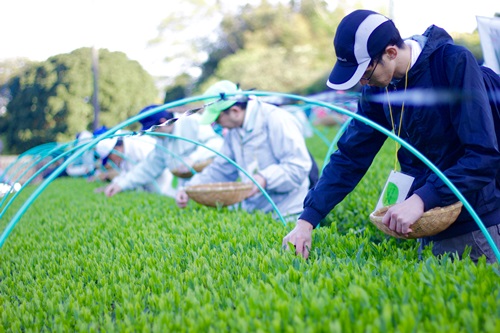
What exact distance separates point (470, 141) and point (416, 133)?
0.39 metres

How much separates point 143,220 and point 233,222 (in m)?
0.98

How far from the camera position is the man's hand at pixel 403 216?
225 centimetres

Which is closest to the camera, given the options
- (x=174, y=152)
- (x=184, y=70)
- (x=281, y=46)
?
(x=174, y=152)

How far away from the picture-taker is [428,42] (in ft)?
8.21

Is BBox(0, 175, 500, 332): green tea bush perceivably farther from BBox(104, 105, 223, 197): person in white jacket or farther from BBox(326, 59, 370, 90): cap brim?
BBox(104, 105, 223, 197): person in white jacket

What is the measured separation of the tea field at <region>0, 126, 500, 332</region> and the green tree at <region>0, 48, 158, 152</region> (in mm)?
24166

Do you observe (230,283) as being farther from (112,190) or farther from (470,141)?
(112,190)

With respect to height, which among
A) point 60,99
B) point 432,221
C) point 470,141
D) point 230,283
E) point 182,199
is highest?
point 470,141

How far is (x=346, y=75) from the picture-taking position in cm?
247

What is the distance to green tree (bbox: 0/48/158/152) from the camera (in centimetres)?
2700

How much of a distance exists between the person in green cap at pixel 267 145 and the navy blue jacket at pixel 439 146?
1551mm

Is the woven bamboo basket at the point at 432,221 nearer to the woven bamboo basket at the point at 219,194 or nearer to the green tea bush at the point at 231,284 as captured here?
the green tea bush at the point at 231,284

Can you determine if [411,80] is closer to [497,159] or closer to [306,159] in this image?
[497,159]

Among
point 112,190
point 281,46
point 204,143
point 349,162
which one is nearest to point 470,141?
point 349,162
